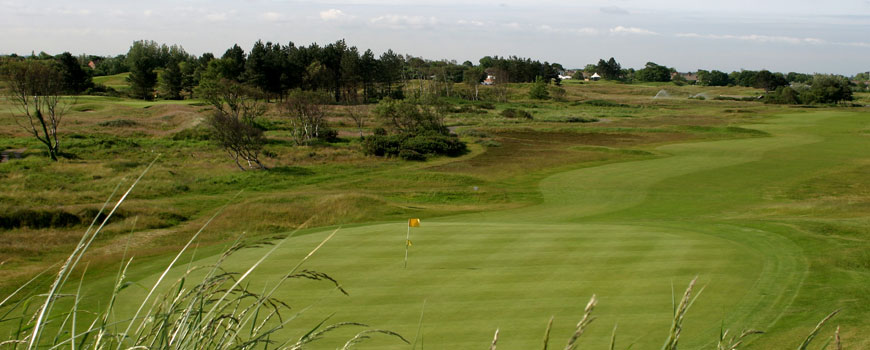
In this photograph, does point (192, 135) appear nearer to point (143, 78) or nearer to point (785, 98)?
point (143, 78)

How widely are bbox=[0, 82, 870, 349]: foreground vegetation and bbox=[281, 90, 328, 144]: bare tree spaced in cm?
158

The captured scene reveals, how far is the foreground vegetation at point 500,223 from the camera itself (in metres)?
10.5

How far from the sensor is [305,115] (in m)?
50.4

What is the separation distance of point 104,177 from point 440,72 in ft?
332

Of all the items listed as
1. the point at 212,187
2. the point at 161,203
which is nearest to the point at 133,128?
the point at 212,187

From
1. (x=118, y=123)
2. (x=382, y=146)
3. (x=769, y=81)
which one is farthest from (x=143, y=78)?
(x=769, y=81)

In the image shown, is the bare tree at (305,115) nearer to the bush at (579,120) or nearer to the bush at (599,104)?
the bush at (579,120)

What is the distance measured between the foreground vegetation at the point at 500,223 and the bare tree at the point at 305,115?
1.58 m

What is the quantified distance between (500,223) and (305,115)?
116 ft

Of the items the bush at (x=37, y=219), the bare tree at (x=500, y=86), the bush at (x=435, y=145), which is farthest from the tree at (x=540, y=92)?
the bush at (x=37, y=219)

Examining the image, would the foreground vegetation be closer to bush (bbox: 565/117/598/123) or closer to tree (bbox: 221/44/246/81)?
bush (bbox: 565/117/598/123)

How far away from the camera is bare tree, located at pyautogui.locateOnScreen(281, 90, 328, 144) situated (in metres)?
50.1

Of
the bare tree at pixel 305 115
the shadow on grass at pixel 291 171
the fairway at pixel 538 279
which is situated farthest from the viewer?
the bare tree at pixel 305 115

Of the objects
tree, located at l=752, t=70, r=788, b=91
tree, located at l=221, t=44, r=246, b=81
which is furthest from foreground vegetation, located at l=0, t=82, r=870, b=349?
tree, located at l=752, t=70, r=788, b=91
